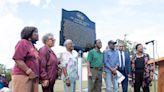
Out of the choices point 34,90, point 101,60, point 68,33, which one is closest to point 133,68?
point 101,60

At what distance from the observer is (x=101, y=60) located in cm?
1152

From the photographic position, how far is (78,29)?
1251cm

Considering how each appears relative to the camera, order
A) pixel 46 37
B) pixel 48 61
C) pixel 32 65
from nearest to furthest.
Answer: pixel 32 65, pixel 48 61, pixel 46 37

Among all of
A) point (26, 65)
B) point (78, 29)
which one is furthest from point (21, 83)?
point (78, 29)

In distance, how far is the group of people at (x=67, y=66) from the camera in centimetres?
730

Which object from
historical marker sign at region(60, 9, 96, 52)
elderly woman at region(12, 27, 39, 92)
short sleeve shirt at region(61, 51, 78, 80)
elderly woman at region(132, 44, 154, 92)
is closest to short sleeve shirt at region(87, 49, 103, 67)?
historical marker sign at region(60, 9, 96, 52)

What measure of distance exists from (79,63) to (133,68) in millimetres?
1555

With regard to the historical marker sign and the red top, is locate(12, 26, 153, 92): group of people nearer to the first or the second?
the red top

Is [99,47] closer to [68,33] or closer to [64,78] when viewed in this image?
[68,33]

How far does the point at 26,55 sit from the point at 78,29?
17.3ft

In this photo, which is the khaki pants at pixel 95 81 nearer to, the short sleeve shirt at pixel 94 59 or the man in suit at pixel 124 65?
the short sleeve shirt at pixel 94 59

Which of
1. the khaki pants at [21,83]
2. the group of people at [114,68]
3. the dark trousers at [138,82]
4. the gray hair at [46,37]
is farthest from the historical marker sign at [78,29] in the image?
the khaki pants at [21,83]

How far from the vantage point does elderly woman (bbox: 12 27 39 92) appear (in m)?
7.24

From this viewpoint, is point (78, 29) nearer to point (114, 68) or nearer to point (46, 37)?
point (114, 68)
